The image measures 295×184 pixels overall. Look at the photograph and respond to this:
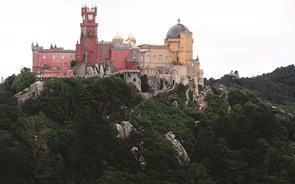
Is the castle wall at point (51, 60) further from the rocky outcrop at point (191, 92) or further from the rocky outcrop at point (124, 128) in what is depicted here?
the rocky outcrop at point (191, 92)

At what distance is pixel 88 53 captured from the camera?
3280 inches

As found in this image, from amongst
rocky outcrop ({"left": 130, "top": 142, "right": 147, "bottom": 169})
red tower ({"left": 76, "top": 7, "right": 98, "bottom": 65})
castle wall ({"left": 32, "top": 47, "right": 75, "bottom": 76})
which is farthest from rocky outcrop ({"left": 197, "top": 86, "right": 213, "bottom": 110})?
rocky outcrop ({"left": 130, "top": 142, "right": 147, "bottom": 169})

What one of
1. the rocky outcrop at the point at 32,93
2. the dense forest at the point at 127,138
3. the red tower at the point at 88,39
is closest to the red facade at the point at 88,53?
the red tower at the point at 88,39

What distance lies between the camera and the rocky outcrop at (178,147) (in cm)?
7394

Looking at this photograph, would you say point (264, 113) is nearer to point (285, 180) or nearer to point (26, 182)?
point (285, 180)

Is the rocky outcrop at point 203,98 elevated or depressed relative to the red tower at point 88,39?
depressed

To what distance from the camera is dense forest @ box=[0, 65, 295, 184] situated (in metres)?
64.6

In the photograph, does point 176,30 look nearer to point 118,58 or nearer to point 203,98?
point 203,98

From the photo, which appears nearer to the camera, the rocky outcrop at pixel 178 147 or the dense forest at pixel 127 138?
the dense forest at pixel 127 138

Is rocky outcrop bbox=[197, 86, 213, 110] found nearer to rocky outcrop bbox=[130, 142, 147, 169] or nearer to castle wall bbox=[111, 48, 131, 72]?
castle wall bbox=[111, 48, 131, 72]

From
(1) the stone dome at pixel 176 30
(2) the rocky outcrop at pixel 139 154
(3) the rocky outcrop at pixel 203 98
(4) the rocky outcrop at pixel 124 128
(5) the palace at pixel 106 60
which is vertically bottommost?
(2) the rocky outcrop at pixel 139 154

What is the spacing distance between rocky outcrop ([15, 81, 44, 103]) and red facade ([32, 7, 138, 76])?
5564mm

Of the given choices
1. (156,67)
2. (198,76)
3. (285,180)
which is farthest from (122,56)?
(285,180)

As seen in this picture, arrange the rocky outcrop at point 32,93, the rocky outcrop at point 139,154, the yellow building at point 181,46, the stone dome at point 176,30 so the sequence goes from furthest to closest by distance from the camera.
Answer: the stone dome at point 176,30
the yellow building at point 181,46
the rocky outcrop at point 32,93
the rocky outcrop at point 139,154
